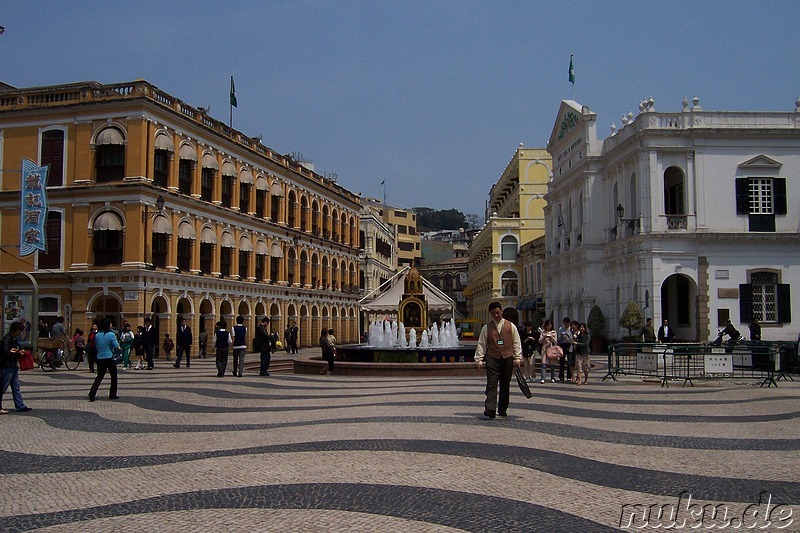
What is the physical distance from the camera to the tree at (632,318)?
109 feet

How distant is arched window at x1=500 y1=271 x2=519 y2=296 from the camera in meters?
70.6

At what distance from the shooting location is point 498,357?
12.1 meters

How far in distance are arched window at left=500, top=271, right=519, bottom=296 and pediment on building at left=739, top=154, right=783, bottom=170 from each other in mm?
37623

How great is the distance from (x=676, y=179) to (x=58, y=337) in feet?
93.6

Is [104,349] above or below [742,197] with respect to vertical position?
below

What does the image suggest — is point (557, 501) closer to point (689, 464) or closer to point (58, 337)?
point (689, 464)

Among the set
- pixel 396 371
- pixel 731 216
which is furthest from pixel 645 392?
pixel 731 216

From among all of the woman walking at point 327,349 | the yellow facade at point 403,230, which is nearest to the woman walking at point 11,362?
the woman walking at point 327,349

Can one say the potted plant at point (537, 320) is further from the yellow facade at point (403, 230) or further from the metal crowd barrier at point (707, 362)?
the yellow facade at point (403, 230)

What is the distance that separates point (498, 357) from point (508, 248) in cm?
5915

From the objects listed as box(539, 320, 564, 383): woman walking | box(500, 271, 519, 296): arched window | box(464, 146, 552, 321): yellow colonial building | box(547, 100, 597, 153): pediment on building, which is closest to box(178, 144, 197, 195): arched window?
box(547, 100, 597, 153): pediment on building

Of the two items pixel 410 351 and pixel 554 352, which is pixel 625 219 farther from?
pixel 554 352

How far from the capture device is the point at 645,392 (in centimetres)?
1769

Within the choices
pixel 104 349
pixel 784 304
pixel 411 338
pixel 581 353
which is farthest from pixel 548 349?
pixel 784 304
